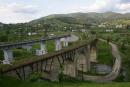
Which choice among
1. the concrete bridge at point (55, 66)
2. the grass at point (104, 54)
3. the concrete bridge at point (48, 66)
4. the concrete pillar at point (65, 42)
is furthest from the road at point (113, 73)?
the concrete pillar at point (65, 42)

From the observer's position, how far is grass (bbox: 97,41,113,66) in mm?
115162

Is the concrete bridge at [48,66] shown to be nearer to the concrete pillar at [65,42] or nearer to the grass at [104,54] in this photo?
the grass at [104,54]

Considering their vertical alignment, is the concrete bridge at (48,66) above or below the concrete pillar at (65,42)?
above

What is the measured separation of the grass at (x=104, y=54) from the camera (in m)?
115

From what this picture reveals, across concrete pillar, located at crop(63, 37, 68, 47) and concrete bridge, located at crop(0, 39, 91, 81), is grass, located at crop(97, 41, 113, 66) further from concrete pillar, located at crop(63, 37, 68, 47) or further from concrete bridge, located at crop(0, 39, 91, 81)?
concrete bridge, located at crop(0, 39, 91, 81)

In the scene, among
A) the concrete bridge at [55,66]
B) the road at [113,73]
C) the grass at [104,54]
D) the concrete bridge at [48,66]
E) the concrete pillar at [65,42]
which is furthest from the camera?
the concrete pillar at [65,42]

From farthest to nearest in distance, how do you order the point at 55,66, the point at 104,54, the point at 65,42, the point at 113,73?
the point at 65,42
the point at 104,54
the point at 113,73
the point at 55,66

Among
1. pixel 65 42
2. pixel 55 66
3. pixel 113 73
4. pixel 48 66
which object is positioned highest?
pixel 48 66

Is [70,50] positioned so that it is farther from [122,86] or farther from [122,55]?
[122,55]

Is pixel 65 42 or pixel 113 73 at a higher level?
pixel 65 42

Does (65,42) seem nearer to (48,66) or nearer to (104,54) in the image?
(104,54)

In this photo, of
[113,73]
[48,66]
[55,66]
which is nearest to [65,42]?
[113,73]

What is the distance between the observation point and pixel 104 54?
412ft

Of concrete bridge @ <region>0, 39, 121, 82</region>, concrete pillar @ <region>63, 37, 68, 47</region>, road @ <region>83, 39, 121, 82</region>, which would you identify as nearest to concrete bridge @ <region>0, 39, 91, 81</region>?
concrete bridge @ <region>0, 39, 121, 82</region>
